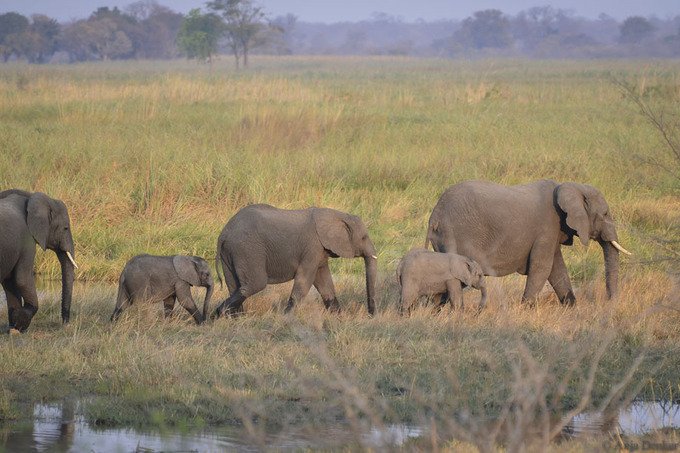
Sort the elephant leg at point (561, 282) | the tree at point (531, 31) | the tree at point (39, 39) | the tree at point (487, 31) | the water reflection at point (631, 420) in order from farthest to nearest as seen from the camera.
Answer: the tree at point (531, 31) → the tree at point (487, 31) → the tree at point (39, 39) → the elephant leg at point (561, 282) → the water reflection at point (631, 420)

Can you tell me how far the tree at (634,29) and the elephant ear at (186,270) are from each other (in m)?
133

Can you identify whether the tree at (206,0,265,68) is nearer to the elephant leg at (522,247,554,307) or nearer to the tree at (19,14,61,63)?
the tree at (19,14,61,63)

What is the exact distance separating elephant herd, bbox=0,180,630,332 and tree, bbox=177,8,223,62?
5109 centimetres

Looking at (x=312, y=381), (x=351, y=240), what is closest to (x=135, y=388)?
(x=312, y=381)

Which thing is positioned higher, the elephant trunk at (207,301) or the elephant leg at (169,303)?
the elephant trunk at (207,301)

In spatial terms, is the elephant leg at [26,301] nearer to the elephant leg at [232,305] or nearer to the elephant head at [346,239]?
the elephant leg at [232,305]

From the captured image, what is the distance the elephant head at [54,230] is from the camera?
7797 millimetres

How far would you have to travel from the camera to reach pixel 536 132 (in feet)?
60.1

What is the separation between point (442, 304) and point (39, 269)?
4220 mm

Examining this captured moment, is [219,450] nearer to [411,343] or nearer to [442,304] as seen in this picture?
[411,343]

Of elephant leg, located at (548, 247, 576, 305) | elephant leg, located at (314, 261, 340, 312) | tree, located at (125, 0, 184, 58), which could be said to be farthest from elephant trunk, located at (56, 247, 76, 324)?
tree, located at (125, 0, 184, 58)

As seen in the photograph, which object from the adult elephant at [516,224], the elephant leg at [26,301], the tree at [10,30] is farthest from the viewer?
the tree at [10,30]

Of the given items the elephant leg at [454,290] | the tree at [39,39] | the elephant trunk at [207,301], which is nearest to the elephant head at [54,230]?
the elephant trunk at [207,301]

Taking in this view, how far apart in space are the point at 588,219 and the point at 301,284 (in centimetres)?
238
